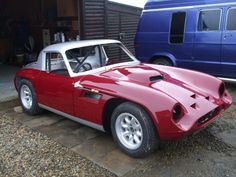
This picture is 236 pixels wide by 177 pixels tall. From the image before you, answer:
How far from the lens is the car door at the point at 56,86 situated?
411cm

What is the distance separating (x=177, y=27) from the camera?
7.05 meters

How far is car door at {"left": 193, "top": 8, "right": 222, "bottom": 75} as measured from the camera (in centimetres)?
637

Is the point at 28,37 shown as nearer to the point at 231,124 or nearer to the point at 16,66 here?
the point at 16,66

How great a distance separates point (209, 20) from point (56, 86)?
13.1ft

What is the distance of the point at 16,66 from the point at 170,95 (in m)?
7.83

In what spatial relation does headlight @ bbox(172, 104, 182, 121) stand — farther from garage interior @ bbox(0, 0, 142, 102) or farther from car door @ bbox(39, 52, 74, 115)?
garage interior @ bbox(0, 0, 142, 102)

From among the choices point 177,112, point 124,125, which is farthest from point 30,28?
point 177,112

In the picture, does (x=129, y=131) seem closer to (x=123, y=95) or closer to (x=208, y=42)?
(x=123, y=95)

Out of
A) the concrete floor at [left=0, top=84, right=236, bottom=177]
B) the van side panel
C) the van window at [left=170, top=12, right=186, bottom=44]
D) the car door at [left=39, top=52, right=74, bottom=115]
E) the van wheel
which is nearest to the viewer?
the concrete floor at [left=0, top=84, right=236, bottom=177]

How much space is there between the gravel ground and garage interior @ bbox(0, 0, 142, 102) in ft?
7.39

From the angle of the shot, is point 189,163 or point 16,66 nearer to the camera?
point 189,163

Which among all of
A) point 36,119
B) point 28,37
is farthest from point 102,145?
point 28,37

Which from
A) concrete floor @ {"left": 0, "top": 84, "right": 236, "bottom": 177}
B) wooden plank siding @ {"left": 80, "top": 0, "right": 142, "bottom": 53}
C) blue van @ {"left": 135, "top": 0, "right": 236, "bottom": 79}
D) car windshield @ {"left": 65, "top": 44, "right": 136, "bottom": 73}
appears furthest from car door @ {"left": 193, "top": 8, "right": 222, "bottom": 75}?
wooden plank siding @ {"left": 80, "top": 0, "right": 142, "bottom": 53}

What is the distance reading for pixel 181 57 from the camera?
7.03 meters
